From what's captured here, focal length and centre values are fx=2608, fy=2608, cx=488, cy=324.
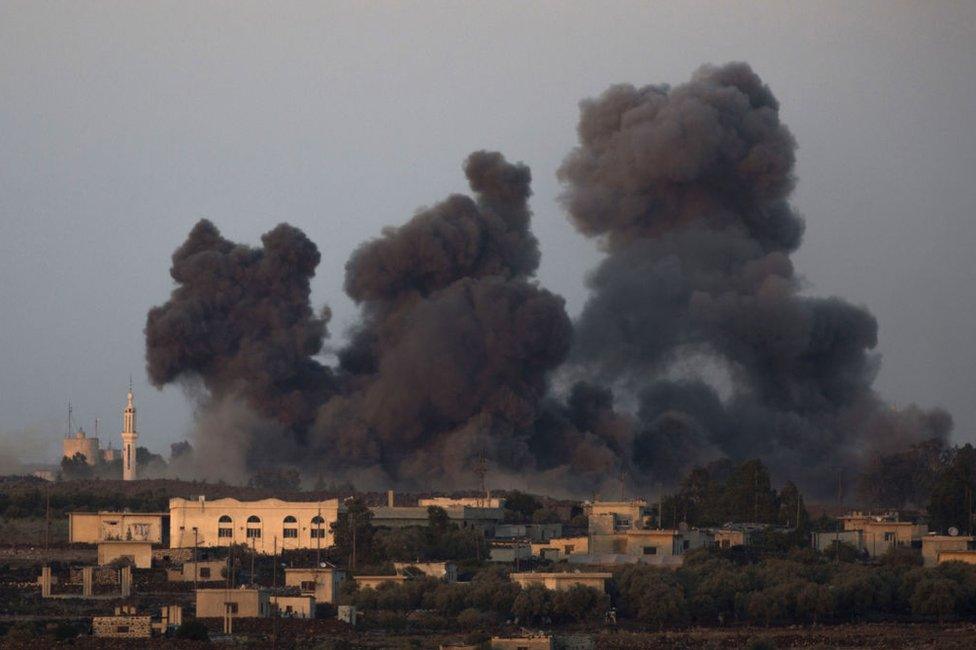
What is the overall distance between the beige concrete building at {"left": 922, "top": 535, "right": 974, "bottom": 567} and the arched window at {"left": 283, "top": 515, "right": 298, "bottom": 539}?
21.0 metres

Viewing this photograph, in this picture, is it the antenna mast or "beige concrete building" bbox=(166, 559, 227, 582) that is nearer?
"beige concrete building" bbox=(166, 559, 227, 582)

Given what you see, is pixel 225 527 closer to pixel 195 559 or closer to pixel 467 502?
pixel 467 502

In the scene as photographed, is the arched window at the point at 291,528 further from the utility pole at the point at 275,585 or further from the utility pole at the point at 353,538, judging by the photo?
the utility pole at the point at 353,538

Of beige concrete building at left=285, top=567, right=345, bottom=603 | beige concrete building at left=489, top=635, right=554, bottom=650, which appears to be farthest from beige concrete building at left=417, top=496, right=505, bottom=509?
beige concrete building at left=489, top=635, right=554, bottom=650

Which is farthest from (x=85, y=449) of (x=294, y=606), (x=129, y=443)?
(x=294, y=606)

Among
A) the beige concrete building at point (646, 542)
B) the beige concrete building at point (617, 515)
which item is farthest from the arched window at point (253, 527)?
the beige concrete building at point (646, 542)

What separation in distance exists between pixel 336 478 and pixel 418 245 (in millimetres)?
10770

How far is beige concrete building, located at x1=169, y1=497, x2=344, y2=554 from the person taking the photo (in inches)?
3433

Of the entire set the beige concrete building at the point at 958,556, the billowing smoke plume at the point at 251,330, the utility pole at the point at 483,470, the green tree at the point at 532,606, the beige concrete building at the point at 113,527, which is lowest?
the green tree at the point at 532,606

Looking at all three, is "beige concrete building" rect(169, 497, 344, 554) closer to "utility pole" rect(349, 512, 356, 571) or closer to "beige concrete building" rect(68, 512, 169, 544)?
"beige concrete building" rect(68, 512, 169, 544)

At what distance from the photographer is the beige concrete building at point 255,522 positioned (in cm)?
8719

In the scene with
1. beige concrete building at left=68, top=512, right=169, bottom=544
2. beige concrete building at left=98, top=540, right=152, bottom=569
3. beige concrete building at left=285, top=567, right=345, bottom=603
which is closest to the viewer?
beige concrete building at left=285, top=567, right=345, bottom=603

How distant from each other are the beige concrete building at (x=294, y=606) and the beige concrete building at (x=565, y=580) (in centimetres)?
659

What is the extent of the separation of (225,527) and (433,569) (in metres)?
14.8
